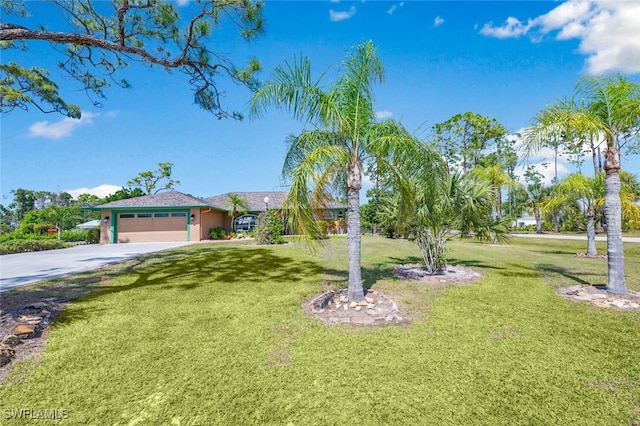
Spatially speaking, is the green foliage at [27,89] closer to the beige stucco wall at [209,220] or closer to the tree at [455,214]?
the tree at [455,214]

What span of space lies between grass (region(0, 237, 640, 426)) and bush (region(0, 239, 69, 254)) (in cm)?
1454

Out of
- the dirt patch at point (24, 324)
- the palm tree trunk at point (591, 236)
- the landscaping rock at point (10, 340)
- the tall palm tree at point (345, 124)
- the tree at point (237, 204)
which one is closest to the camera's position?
the dirt patch at point (24, 324)

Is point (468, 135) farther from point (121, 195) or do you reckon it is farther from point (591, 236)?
point (121, 195)

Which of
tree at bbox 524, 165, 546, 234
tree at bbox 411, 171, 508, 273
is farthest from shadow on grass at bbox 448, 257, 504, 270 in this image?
tree at bbox 524, 165, 546, 234

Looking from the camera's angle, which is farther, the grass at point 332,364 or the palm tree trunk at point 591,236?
the palm tree trunk at point 591,236

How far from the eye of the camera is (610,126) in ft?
20.4

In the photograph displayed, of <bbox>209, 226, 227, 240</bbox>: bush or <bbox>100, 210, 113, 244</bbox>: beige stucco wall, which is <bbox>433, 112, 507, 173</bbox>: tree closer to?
<bbox>209, 226, 227, 240</bbox>: bush

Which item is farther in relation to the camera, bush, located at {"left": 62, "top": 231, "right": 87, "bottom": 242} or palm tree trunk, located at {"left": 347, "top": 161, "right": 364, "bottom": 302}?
bush, located at {"left": 62, "top": 231, "right": 87, "bottom": 242}

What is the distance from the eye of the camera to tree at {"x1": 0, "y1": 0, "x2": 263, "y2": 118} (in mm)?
6047

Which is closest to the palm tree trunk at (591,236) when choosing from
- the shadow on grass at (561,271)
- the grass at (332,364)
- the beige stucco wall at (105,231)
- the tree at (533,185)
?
the shadow on grass at (561,271)

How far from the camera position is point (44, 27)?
5195mm

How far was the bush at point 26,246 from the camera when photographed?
15.4 meters

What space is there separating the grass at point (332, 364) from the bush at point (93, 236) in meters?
20.0

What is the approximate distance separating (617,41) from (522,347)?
802 centimetres
